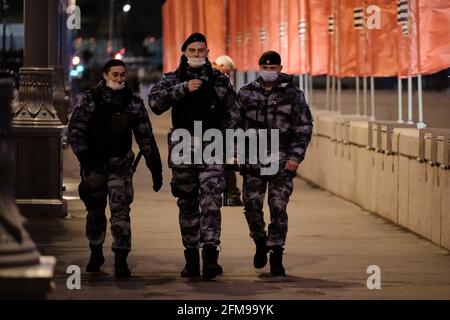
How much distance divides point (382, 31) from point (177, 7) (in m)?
24.3

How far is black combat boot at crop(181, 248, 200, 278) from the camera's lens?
41.9 feet

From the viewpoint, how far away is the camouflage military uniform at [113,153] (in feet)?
42.3

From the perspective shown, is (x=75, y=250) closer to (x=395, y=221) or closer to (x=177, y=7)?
(x=395, y=221)

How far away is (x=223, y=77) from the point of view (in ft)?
42.2

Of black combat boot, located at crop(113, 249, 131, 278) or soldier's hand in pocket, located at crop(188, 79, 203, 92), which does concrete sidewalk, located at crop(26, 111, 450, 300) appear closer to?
black combat boot, located at crop(113, 249, 131, 278)

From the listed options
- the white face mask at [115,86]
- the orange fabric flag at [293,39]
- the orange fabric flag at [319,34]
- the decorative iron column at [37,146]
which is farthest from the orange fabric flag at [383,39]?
the white face mask at [115,86]

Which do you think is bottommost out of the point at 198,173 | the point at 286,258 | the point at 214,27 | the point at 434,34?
the point at 286,258

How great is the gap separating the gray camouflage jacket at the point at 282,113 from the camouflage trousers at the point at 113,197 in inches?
44.3

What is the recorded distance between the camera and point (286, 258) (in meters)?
14.3

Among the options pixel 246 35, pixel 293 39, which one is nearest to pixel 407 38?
pixel 293 39

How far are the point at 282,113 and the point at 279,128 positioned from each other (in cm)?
13

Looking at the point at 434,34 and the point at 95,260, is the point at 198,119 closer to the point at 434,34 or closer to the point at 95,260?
the point at 95,260

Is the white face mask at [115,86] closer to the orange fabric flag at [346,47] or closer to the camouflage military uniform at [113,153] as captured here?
the camouflage military uniform at [113,153]
